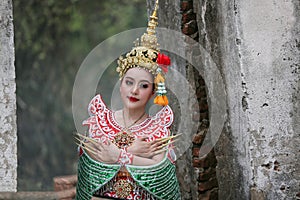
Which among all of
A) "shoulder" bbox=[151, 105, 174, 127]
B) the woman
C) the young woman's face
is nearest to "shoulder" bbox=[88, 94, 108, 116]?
the woman

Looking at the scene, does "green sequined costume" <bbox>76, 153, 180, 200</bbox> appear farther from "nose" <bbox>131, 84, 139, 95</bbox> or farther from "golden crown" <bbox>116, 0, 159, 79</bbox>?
"golden crown" <bbox>116, 0, 159, 79</bbox>

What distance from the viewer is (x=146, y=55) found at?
101 inches

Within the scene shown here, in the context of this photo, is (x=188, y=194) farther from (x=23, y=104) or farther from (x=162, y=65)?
(x=23, y=104)

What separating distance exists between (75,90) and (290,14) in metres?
1.22

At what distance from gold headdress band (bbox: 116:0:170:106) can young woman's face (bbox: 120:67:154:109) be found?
0.03m

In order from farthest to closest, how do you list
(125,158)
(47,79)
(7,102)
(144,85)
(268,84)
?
(47,79)
(7,102)
(268,84)
(144,85)
(125,158)

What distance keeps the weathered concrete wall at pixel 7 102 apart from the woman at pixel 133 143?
0.80 meters

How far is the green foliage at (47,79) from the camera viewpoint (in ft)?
22.0

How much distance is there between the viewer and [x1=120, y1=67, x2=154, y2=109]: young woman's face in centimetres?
253

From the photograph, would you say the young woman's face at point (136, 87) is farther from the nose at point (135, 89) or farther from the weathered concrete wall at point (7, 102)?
the weathered concrete wall at point (7, 102)

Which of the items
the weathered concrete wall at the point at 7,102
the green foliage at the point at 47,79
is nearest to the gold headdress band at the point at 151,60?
the weathered concrete wall at the point at 7,102

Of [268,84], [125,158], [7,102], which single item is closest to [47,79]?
[7,102]

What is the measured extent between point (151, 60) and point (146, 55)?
0.11 ft

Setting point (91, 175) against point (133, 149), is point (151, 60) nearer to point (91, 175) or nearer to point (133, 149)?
point (133, 149)
